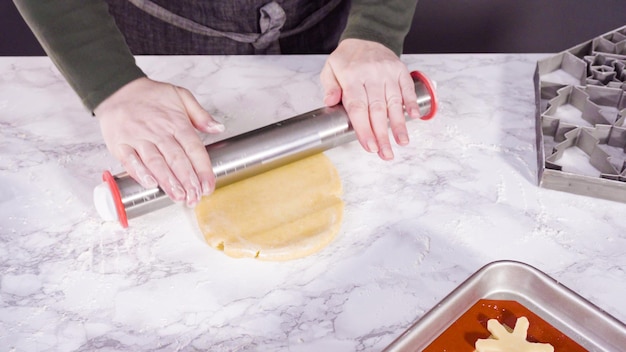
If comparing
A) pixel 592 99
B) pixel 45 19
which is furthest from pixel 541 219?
pixel 45 19

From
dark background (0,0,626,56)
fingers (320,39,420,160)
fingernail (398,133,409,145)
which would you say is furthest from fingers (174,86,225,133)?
dark background (0,0,626,56)

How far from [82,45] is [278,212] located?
0.45 meters

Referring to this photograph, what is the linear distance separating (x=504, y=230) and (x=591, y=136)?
0.28m

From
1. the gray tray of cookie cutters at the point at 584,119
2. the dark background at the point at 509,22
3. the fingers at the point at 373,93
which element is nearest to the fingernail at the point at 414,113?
the fingers at the point at 373,93

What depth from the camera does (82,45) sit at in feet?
3.54

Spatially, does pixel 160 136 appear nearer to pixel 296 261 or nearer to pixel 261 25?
pixel 296 261

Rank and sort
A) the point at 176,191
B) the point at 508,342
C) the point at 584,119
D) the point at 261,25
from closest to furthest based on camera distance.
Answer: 1. the point at 508,342
2. the point at 176,191
3. the point at 584,119
4. the point at 261,25

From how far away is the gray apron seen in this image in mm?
1373

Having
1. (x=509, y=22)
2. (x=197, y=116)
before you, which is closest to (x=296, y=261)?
(x=197, y=116)

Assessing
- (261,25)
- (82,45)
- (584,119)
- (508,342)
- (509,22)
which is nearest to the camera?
(508,342)

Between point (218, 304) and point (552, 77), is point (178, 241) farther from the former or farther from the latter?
point (552, 77)

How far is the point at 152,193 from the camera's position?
0.99m

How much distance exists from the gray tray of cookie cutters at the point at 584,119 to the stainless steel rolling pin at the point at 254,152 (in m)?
0.25

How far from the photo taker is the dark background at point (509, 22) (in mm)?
2098
